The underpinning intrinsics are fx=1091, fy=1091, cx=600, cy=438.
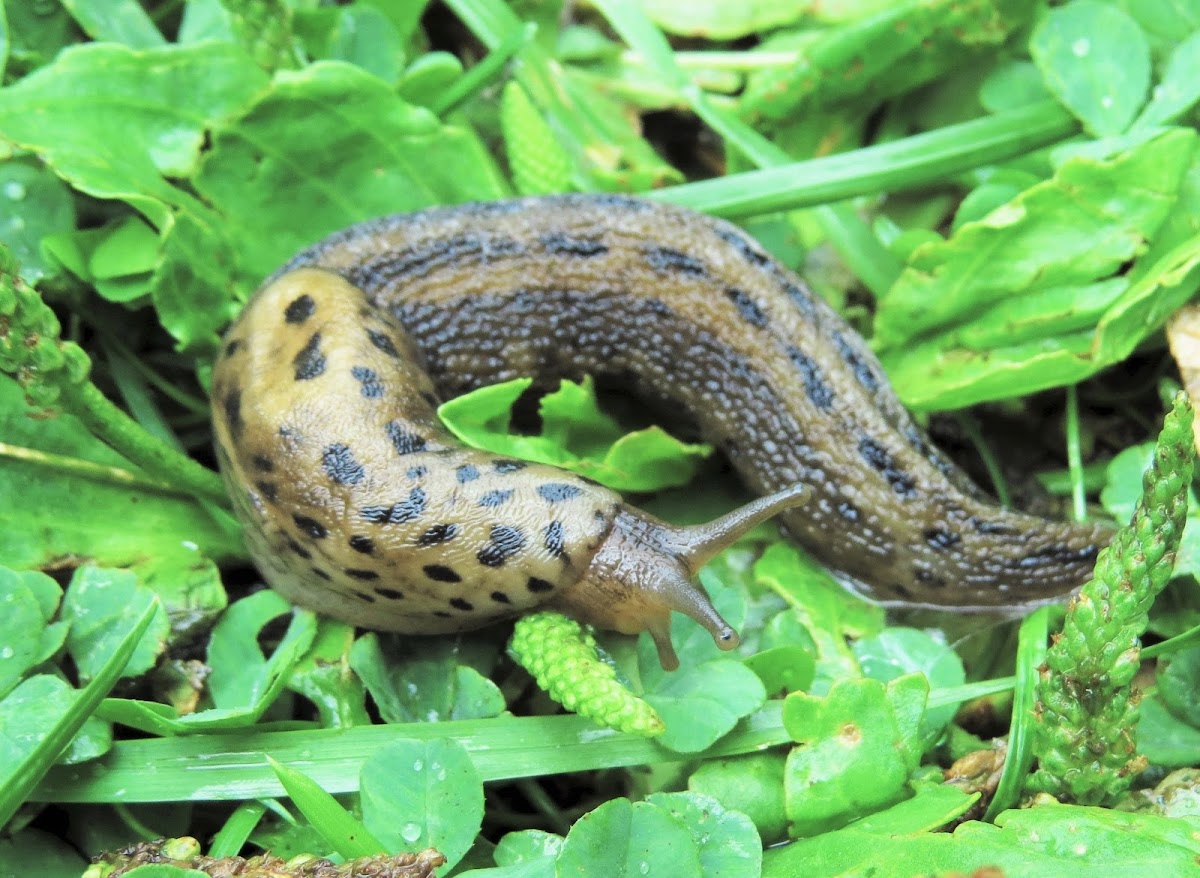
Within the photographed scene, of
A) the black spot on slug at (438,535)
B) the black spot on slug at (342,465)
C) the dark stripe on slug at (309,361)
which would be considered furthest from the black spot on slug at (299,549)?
the dark stripe on slug at (309,361)

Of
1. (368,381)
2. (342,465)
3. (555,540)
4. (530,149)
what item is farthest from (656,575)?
(530,149)

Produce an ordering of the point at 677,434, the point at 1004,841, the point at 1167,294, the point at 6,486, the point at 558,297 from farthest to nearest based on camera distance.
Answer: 1. the point at 677,434
2. the point at 558,297
3. the point at 1167,294
4. the point at 6,486
5. the point at 1004,841

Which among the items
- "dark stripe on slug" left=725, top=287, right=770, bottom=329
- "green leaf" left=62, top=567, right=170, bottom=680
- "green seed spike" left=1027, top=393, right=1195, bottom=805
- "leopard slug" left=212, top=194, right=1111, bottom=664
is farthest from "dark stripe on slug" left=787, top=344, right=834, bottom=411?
"green leaf" left=62, top=567, right=170, bottom=680

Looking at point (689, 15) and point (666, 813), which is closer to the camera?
point (666, 813)

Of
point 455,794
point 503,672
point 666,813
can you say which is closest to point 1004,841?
point 666,813

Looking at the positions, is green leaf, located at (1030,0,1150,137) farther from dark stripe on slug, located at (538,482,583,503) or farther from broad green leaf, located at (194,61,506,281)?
dark stripe on slug, located at (538,482,583,503)

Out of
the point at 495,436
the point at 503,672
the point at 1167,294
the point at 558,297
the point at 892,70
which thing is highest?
the point at 892,70

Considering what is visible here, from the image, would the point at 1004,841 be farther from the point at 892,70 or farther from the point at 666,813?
the point at 892,70
